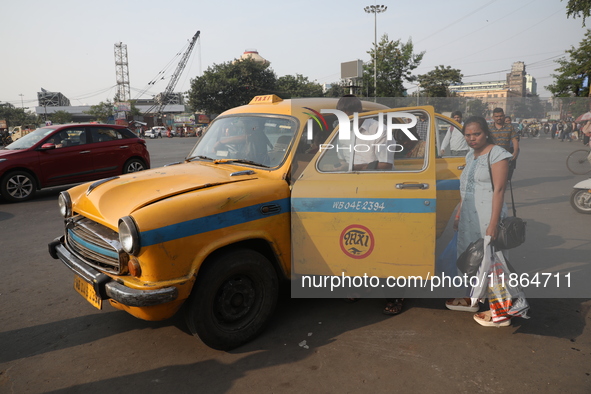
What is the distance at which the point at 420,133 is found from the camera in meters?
3.50

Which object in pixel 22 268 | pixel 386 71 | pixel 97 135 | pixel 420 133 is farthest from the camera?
pixel 386 71

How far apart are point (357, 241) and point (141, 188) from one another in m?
1.77

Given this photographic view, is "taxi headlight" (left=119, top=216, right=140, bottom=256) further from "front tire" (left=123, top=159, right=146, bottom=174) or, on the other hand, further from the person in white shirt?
"front tire" (left=123, top=159, right=146, bottom=174)

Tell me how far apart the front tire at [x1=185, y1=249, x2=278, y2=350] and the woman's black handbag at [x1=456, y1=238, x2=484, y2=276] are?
1.63 metres

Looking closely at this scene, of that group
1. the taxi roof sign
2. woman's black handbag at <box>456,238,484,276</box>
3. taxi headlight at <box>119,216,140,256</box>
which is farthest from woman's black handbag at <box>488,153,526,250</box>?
taxi headlight at <box>119,216,140,256</box>

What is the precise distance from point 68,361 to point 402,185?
2926mm

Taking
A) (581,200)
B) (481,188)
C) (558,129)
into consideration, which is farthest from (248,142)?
(581,200)

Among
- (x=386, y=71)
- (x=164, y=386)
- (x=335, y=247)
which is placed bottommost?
(x=164, y=386)

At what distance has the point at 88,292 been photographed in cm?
315

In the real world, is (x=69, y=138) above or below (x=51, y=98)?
below

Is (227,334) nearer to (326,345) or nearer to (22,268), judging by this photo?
(326,345)

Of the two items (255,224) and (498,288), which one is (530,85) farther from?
(255,224)

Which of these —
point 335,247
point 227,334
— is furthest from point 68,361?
point 335,247

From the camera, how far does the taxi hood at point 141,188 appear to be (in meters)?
3.03
